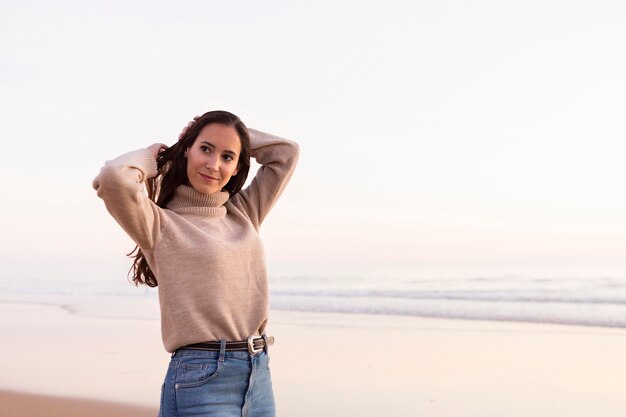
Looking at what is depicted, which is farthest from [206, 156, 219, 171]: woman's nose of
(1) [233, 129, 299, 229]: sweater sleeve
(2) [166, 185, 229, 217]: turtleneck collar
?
(1) [233, 129, 299, 229]: sweater sleeve

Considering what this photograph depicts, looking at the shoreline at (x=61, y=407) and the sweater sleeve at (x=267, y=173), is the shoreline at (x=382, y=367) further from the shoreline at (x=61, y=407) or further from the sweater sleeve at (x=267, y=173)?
the sweater sleeve at (x=267, y=173)

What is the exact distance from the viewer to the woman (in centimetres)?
248

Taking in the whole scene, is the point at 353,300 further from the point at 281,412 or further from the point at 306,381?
the point at 281,412

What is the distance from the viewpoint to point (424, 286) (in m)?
16.6

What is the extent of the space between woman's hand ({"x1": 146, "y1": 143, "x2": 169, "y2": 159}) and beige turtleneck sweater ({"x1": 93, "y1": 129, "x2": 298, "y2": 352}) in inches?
2.0

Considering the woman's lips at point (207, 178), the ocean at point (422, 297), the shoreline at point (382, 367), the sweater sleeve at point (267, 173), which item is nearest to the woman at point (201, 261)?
the woman's lips at point (207, 178)

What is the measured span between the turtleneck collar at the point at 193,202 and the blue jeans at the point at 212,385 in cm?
50

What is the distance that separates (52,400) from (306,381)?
1.88m

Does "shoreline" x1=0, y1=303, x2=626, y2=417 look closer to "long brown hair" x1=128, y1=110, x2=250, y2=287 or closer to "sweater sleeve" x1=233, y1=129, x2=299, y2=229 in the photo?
"sweater sleeve" x1=233, y1=129, x2=299, y2=229

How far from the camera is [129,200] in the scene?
2.43 m

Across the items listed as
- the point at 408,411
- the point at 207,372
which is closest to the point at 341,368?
the point at 408,411

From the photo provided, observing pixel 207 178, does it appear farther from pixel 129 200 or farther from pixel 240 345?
pixel 240 345

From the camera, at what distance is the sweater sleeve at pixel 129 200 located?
2.42m

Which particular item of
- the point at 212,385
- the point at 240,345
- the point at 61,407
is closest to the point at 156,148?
the point at 240,345
